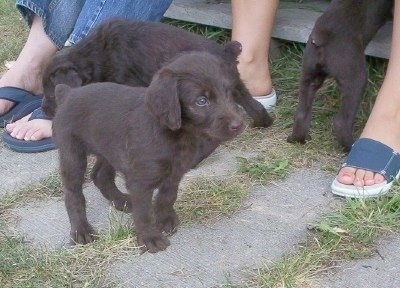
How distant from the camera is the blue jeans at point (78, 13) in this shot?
12.6 feet

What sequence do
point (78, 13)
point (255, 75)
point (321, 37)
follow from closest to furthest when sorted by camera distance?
point (321, 37), point (255, 75), point (78, 13)

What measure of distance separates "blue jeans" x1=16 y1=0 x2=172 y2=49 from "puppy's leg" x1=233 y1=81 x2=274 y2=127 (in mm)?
842

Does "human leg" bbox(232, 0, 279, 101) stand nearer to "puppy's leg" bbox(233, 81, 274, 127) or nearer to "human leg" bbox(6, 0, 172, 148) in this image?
"puppy's leg" bbox(233, 81, 274, 127)

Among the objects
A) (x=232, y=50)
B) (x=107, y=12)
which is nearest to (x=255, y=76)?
(x=232, y=50)

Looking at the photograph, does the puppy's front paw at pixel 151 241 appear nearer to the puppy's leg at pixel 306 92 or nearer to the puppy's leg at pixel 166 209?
the puppy's leg at pixel 166 209

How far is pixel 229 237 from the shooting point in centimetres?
268

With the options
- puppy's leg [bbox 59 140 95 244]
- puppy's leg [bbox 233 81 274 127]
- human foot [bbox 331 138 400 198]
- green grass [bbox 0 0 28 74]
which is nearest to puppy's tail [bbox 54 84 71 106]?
puppy's leg [bbox 59 140 95 244]

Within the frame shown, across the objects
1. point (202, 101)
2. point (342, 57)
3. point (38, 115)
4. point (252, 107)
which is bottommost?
point (38, 115)

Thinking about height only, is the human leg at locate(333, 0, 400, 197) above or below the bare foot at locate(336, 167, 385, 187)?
above

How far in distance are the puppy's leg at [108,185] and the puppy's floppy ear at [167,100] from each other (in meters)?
0.64

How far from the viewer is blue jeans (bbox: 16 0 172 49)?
12.6ft

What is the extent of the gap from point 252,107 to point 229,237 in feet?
3.23

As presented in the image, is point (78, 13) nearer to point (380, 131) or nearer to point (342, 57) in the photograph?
point (342, 57)

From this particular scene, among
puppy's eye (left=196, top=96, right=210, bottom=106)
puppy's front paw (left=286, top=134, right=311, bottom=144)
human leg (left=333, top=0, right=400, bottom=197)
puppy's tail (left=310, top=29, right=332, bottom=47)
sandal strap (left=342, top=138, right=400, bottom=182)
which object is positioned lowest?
puppy's front paw (left=286, top=134, right=311, bottom=144)
